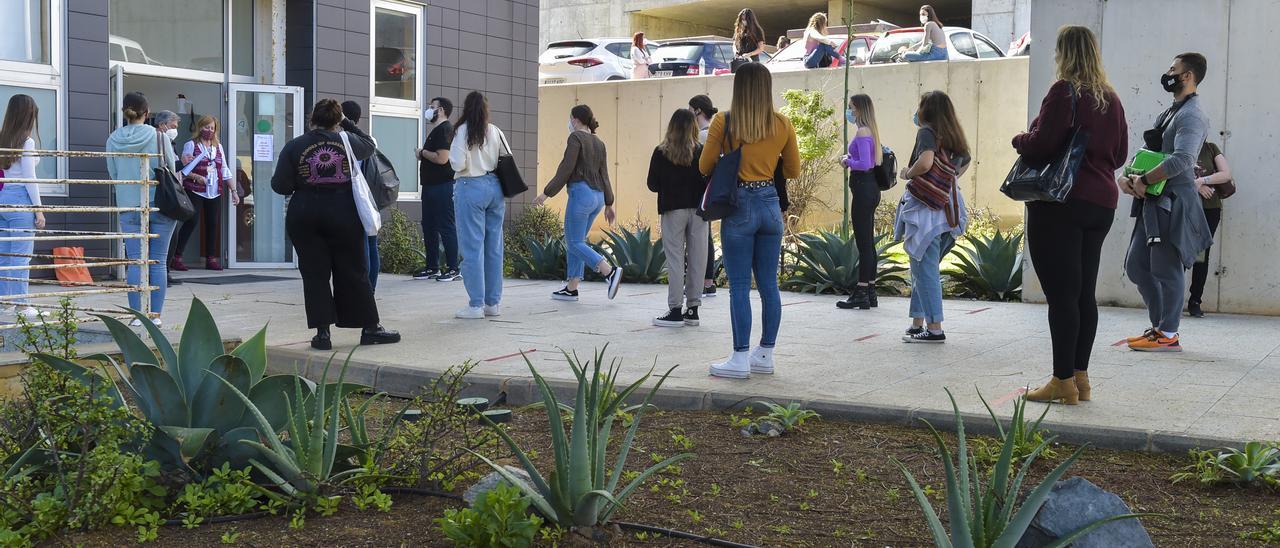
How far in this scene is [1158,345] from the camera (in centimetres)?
759

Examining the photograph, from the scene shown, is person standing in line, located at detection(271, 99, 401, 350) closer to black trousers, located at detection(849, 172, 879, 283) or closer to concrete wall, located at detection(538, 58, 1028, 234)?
black trousers, located at detection(849, 172, 879, 283)

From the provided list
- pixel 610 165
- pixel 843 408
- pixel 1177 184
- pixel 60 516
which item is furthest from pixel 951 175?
pixel 610 165

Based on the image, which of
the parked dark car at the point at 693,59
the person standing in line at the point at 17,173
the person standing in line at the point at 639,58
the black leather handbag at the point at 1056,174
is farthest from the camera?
the parked dark car at the point at 693,59

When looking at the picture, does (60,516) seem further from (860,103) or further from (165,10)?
(165,10)

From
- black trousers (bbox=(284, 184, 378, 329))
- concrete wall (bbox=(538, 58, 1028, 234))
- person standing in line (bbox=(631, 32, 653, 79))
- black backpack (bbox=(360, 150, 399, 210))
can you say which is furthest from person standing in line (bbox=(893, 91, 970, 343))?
person standing in line (bbox=(631, 32, 653, 79))

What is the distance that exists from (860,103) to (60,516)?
738 cm

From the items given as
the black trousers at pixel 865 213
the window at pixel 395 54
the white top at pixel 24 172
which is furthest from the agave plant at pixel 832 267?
the white top at pixel 24 172

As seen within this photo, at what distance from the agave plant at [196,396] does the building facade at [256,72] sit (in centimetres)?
854

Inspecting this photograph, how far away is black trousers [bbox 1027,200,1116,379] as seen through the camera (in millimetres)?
5578

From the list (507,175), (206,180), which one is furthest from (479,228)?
(206,180)

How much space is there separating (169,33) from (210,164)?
1.89 metres

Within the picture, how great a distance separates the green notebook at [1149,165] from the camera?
23.3 feet

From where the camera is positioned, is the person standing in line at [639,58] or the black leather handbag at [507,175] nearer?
the black leather handbag at [507,175]

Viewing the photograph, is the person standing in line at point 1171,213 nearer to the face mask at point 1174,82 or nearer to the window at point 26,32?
the face mask at point 1174,82
